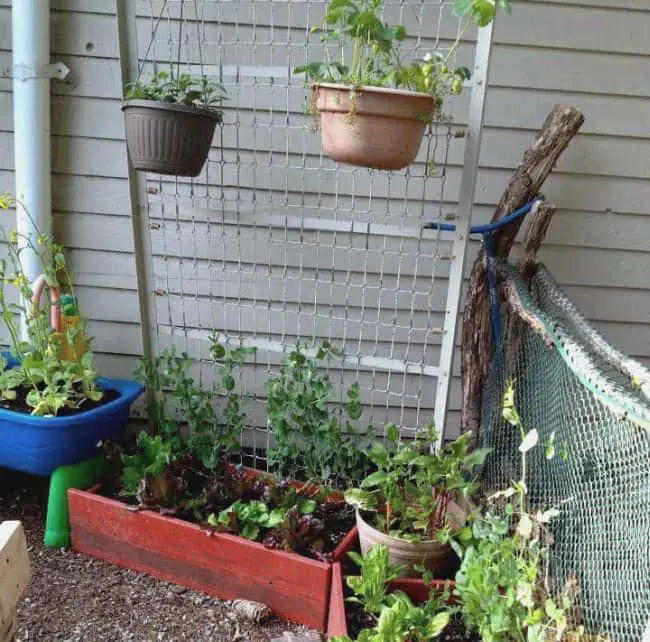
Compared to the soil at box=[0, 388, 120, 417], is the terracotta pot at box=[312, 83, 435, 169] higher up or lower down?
higher up

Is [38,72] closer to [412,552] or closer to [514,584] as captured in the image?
[412,552]

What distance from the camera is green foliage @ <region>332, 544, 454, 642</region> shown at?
1495mm

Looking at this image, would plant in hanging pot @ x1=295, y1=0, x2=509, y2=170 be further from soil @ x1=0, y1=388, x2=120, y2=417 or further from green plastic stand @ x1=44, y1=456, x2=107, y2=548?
green plastic stand @ x1=44, y1=456, x2=107, y2=548

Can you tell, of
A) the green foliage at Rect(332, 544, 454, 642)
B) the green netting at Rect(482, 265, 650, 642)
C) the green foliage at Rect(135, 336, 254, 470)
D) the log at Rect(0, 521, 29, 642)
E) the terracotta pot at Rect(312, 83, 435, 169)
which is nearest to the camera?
the log at Rect(0, 521, 29, 642)

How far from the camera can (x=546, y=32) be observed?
2.31 meters

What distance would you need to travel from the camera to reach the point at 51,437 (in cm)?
208

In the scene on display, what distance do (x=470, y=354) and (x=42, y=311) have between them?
155 centimetres

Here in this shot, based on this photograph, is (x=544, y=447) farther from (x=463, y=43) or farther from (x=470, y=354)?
(x=463, y=43)

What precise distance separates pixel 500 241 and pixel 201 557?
4.86 ft

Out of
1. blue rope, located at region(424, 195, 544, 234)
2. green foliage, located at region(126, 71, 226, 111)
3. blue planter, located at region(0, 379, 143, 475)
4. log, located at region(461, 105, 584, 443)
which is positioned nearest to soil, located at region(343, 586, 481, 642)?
A: log, located at region(461, 105, 584, 443)

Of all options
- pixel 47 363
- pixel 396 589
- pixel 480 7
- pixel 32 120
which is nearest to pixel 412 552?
pixel 396 589

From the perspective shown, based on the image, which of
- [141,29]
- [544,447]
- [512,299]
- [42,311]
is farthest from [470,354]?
[141,29]

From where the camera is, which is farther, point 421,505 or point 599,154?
point 599,154

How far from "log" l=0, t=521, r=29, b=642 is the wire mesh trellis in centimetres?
135
